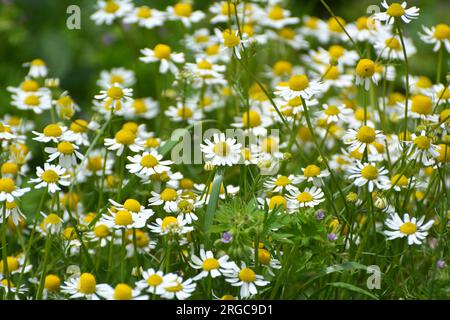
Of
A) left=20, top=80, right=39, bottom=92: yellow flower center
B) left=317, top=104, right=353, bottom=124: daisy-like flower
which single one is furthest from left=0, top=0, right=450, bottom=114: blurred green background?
left=317, top=104, right=353, bottom=124: daisy-like flower

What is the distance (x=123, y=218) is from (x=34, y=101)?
716mm

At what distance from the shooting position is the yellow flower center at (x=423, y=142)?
4.98 feet

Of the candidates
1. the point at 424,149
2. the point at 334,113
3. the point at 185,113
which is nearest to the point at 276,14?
the point at 185,113

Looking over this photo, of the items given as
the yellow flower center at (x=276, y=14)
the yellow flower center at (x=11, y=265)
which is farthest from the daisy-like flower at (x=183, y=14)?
the yellow flower center at (x=11, y=265)

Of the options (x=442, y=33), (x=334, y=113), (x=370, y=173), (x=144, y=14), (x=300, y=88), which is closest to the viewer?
(x=370, y=173)

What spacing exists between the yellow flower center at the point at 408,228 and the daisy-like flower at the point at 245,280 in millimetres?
283

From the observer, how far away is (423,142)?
1.52 m

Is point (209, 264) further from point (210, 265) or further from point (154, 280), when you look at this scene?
point (154, 280)

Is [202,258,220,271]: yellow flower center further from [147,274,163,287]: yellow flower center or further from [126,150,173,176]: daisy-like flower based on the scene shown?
[126,150,173,176]: daisy-like flower

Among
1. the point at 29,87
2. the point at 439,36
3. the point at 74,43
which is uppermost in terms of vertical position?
the point at 74,43

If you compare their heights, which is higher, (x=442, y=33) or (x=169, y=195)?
(x=442, y=33)

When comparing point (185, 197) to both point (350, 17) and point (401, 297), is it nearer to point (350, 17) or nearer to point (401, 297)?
point (401, 297)

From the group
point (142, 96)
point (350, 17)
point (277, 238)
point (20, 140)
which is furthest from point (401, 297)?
point (350, 17)

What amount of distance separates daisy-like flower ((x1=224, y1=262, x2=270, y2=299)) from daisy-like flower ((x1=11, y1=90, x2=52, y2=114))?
833 mm
